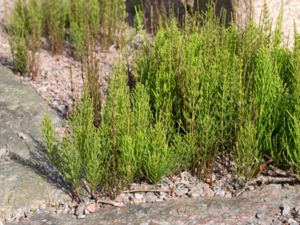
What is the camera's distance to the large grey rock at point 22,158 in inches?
137

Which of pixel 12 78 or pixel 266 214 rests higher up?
pixel 12 78

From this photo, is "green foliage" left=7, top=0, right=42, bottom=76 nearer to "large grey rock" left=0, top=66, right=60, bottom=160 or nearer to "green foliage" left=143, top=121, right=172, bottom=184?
"large grey rock" left=0, top=66, right=60, bottom=160

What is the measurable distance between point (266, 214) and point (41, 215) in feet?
4.20

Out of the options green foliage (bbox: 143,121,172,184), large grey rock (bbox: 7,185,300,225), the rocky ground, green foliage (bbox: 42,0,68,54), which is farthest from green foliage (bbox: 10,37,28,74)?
large grey rock (bbox: 7,185,300,225)

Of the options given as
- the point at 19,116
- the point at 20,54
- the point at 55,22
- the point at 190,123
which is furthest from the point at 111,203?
the point at 55,22

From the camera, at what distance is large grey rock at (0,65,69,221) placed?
3.48 m

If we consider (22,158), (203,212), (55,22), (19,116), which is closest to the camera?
(203,212)

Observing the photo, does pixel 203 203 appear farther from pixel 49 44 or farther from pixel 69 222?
pixel 49 44

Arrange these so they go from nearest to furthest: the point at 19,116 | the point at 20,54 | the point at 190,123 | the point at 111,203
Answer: the point at 111,203
the point at 190,123
the point at 19,116
the point at 20,54

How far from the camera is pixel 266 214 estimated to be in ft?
10.7

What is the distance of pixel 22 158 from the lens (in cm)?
390

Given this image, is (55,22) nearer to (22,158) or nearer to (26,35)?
(26,35)

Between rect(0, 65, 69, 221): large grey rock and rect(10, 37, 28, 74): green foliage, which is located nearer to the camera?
rect(0, 65, 69, 221): large grey rock

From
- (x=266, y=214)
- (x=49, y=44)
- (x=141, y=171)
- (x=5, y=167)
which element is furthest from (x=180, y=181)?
(x=49, y=44)
